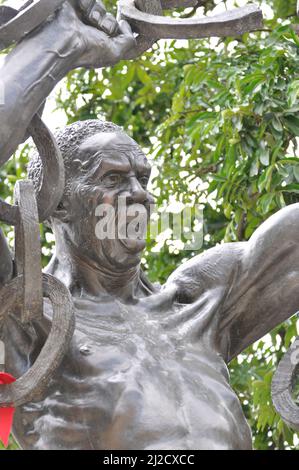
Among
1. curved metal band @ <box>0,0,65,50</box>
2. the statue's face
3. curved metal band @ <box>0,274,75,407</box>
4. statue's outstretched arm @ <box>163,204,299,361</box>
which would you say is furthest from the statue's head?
curved metal band @ <box>0,0,65,50</box>

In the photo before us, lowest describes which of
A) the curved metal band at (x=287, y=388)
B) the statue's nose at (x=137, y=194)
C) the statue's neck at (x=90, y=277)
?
the curved metal band at (x=287, y=388)

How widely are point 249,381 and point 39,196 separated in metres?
4.25

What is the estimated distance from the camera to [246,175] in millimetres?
9039

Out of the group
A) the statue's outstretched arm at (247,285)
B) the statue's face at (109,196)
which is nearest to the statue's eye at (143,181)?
the statue's face at (109,196)

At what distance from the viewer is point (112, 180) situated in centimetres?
593

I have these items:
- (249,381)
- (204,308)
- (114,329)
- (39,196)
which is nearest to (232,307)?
(204,308)

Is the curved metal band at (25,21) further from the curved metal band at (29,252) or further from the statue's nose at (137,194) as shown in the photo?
the statue's nose at (137,194)

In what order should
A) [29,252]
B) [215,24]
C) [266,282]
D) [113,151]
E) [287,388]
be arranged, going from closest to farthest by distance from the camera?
[29,252] → [215,24] → [287,388] → [113,151] → [266,282]

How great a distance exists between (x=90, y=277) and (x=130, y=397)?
565mm

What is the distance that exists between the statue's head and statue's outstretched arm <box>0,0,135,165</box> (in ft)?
1.12

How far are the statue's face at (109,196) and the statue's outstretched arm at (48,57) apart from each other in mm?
338

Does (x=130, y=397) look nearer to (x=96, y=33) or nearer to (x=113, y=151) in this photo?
(x=113, y=151)

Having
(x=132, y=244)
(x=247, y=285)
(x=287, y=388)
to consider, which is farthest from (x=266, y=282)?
(x=132, y=244)

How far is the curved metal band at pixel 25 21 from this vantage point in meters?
5.59
